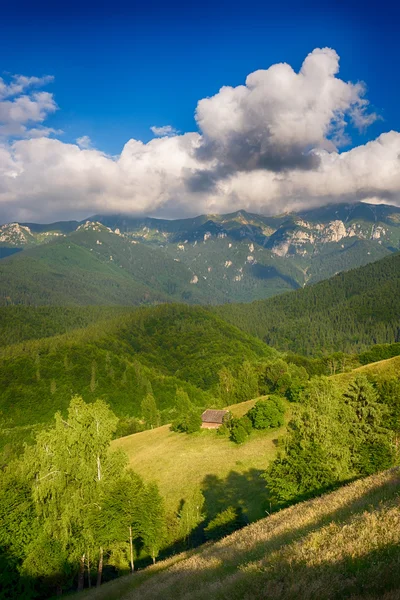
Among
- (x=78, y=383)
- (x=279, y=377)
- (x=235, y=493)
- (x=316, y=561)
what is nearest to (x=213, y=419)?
(x=235, y=493)

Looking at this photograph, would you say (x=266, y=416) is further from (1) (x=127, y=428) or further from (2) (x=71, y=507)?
(1) (x=127, y=428)

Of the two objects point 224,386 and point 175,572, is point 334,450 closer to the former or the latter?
point 175,572

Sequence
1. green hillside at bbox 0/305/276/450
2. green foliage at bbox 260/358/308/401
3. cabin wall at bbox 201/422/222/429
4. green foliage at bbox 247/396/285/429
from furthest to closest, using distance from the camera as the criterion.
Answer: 1. green hillside at bbox 0/305/276/450
2. green foliage at bbox 260/358/308/401
3. cabin wall at bbox 201/422/222/429
4. green foliage at bbox 247/396/285/429

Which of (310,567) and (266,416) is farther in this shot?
(266,416)

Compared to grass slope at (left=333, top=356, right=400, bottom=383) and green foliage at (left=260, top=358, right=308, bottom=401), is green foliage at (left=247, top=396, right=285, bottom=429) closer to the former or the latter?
grass slope at (left=333, top=356, right=400, bottom=383)

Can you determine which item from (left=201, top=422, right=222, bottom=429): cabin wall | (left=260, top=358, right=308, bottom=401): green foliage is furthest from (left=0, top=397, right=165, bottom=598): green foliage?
(left=260, top=358, right=308, bottom=401): green foliage

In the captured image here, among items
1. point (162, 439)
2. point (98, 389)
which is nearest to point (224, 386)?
point (162, 439)

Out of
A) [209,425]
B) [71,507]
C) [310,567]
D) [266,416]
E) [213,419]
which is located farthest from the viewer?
[213,419]
